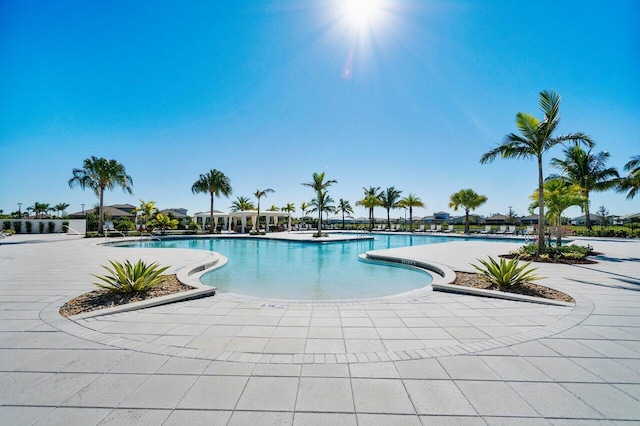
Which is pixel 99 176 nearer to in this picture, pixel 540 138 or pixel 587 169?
pixel 540 138

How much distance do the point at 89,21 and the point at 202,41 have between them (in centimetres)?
367

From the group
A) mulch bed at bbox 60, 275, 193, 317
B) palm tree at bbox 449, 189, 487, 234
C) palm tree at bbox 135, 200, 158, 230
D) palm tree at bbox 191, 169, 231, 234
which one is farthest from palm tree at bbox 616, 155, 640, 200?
palm tree at bbox 135, 200, 158, 230

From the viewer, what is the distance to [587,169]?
20.3 metres

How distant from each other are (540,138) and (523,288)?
23.7 ft

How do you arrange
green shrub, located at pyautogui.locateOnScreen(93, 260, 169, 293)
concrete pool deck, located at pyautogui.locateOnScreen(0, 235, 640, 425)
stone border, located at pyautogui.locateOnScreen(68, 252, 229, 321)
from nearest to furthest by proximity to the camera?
concrete pool deck, located at pyautogui.locateOnScreen(0, 235, 640, 425) → stone border, located at pyautogui.locateOnScreen(68, 252, 229, 321) → green shrub, located at pyautogui.locateOnScreen(93, 260, 169, 293)

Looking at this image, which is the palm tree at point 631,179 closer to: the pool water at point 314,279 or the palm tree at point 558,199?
the palm tree at point 558,199

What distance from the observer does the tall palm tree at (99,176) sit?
23250 mm

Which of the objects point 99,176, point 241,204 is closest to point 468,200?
point 241,204

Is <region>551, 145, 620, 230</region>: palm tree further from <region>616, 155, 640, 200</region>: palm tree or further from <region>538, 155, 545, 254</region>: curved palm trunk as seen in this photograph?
<region>538, 155, 545, 254</region>: curved palm trunk

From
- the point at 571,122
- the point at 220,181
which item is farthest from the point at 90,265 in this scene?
the point at 220,181

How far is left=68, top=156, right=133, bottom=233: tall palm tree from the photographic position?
76.3ft

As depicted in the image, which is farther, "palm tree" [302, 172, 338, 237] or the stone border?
"palm tree" [302, 172, 338, 237]

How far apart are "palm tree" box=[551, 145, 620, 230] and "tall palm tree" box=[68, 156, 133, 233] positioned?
114 feet

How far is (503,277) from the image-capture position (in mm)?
5742
